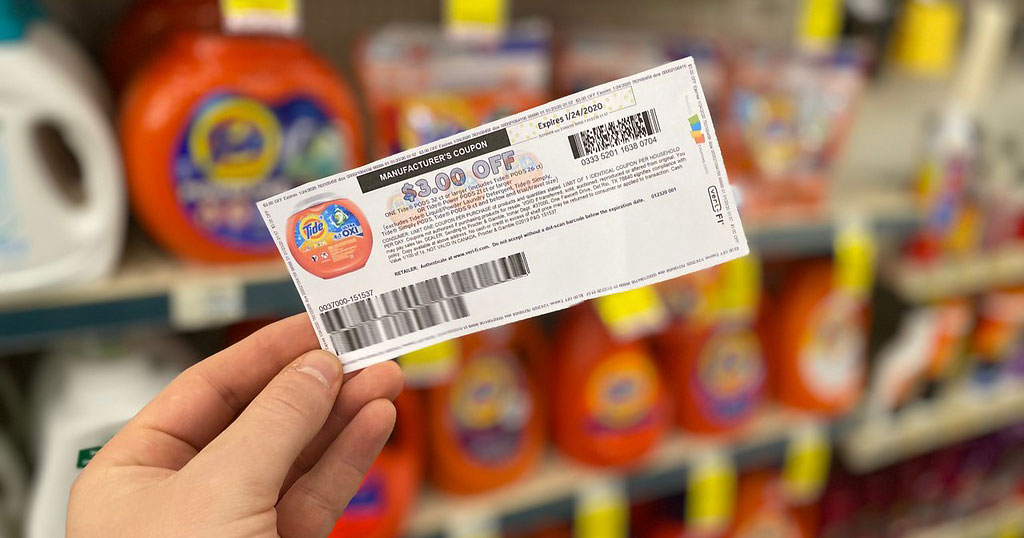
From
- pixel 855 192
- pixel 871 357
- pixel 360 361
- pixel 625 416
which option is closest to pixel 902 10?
pixel 855 192

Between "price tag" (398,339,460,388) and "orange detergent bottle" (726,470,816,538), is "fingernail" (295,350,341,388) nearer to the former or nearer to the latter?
"price tag" (398,339,460,388)

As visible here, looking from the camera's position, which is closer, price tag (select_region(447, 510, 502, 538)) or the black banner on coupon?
the black banner on coupon

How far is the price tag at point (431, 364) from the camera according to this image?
890 mm

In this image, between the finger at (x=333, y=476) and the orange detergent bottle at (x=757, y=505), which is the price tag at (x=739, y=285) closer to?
the orange detergent bottle at (x=757, y=505)

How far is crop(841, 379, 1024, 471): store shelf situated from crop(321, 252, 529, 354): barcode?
130 centimetres

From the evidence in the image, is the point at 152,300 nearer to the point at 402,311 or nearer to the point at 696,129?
the point at 402,311

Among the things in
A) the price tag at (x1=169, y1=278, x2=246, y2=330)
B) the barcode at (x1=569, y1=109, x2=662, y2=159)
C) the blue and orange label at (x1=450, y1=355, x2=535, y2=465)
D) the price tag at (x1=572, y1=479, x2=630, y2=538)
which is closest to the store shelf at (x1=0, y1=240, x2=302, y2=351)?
the price tag at (x1=169, y1=278, x2=246, y2=330)

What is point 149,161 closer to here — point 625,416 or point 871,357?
point 625,416

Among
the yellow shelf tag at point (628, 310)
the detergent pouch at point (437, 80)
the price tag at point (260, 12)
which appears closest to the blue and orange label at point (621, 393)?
the yellow shelf tag at point (628, 310)

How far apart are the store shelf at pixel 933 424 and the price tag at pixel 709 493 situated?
33 centimetres

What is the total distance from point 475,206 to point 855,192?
1337 millimetres

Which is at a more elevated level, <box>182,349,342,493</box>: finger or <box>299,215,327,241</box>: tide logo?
<box>299,215,327,241</box>: tide logo

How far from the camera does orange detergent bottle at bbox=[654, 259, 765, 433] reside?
116 centimetres

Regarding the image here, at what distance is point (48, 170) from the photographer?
0.75 m
